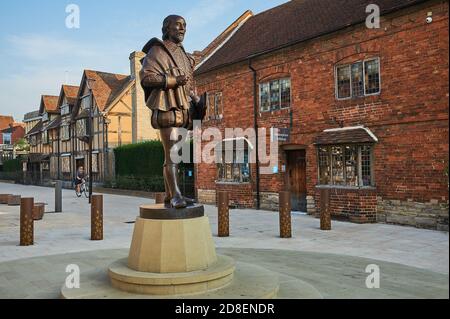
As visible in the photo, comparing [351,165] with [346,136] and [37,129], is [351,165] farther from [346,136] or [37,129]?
[37,129]

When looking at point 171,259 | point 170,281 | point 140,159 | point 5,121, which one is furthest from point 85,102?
point 5,121

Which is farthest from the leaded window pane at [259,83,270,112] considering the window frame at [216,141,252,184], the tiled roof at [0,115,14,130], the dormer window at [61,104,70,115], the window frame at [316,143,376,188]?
the tiled roof at [0,115,14,130]

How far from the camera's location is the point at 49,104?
4575 centimetres

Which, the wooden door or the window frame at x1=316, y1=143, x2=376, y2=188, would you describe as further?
the wooden door

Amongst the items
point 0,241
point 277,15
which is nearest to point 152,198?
point 277,15

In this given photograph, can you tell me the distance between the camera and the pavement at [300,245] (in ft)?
21.1

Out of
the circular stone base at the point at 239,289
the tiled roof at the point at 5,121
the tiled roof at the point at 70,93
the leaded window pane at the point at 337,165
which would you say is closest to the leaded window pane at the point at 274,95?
the leaded window pane at the point at 337,165

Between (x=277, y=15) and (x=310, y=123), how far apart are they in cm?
726

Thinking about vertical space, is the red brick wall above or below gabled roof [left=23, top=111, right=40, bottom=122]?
below

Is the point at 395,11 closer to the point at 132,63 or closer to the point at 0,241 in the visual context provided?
the point at 0,241

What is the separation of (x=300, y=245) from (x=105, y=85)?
1143 inches

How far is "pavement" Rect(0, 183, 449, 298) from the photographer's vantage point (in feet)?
21.1

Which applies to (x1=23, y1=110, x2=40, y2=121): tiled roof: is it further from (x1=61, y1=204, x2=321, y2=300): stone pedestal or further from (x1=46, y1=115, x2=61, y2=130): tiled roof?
(x1=61, y1=204, x2=321, y2=300): stone pedestal

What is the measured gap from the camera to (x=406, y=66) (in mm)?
11320
